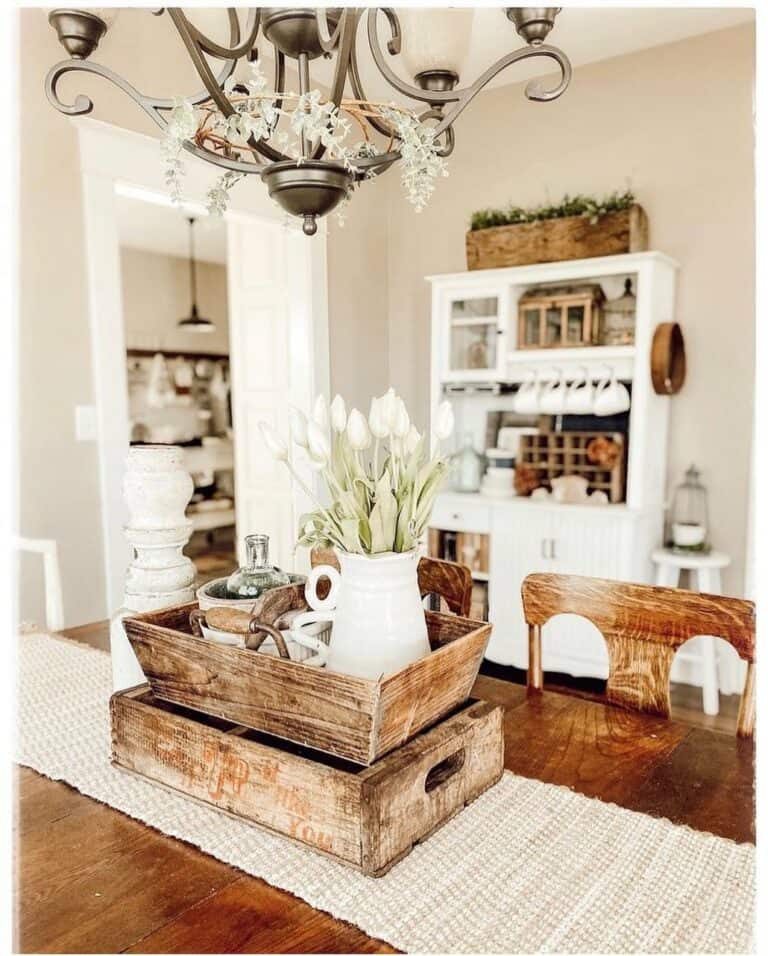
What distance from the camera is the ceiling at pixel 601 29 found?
2.68 m

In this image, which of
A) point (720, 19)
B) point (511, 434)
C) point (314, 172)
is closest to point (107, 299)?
point (314, 172)

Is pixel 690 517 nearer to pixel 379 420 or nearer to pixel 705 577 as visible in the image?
pixel 705 577

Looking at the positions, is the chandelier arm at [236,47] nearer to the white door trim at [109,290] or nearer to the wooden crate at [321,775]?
the wooden crate at [321,775]

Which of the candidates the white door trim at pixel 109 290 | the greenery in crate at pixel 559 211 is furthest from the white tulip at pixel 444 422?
the greenery in crate at pixel 559 211

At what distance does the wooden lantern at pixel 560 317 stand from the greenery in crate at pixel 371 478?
223 cm

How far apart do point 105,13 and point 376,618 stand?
3.06 ft

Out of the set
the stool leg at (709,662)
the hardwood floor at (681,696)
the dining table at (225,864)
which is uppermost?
the dining table at (225,864)

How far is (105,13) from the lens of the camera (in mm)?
1027

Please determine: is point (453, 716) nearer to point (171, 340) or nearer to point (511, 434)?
point (511, 434)

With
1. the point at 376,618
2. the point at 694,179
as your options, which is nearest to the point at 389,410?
the point at 376,618

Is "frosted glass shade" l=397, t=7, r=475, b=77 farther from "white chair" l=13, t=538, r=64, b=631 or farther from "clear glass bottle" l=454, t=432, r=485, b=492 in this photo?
"clear glass bottle" l=454, t=432, r=485, b=492

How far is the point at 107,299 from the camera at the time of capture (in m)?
2.40

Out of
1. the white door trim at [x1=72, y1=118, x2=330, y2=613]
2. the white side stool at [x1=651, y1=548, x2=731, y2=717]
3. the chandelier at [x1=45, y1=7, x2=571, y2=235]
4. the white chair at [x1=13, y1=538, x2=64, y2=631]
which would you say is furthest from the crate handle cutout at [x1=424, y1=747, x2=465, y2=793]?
the white side stool at [x1=651, y1=548, x2=731, y2=717]

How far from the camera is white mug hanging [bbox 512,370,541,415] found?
3.06 metres
